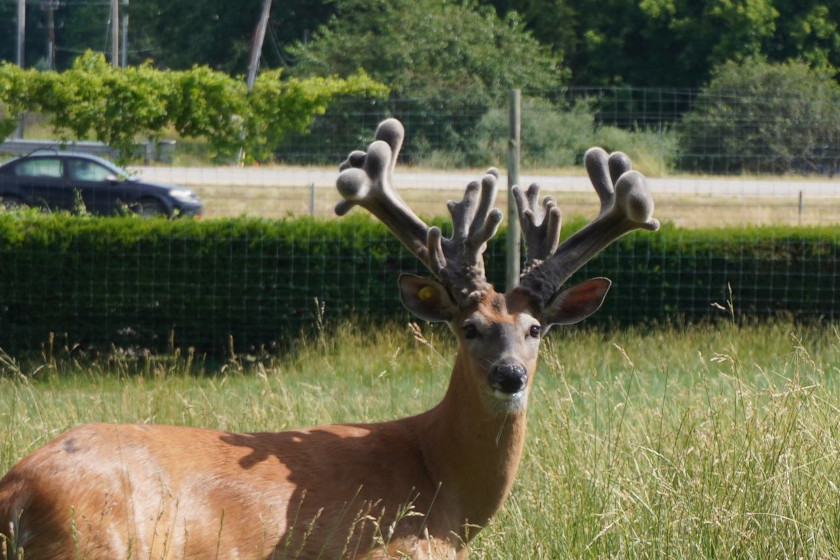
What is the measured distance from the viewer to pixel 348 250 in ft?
36.2

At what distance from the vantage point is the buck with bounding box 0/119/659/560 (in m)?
3.72

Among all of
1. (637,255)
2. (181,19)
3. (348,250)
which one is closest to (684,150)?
(637,255)

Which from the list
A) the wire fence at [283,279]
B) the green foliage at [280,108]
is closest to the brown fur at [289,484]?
the wire fence at [283,279]

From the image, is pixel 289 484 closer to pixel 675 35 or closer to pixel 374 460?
pixel 374 460

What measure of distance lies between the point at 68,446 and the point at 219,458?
0.51 metres

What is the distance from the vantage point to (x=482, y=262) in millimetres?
4598

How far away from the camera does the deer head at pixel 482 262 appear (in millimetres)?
4367

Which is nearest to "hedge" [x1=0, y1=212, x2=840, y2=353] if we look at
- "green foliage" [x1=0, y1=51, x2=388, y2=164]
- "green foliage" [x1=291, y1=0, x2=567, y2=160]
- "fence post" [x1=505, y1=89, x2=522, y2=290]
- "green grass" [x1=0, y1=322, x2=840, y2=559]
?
"fence post" [x1=505, y1=89, x2=522, y2=290]

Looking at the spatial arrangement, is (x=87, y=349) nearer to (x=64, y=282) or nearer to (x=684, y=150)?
(x=64, y=282)

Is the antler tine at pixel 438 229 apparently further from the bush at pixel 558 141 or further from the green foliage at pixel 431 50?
the green foliage at pixel 431 50

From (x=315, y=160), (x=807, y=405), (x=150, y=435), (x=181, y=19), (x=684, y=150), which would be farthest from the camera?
(x=181, y=19)

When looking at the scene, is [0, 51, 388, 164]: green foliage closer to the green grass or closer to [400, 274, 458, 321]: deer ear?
the green grass

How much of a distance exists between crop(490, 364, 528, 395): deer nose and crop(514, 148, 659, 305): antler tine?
452 millimetres

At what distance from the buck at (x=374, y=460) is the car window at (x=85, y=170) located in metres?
17.2
